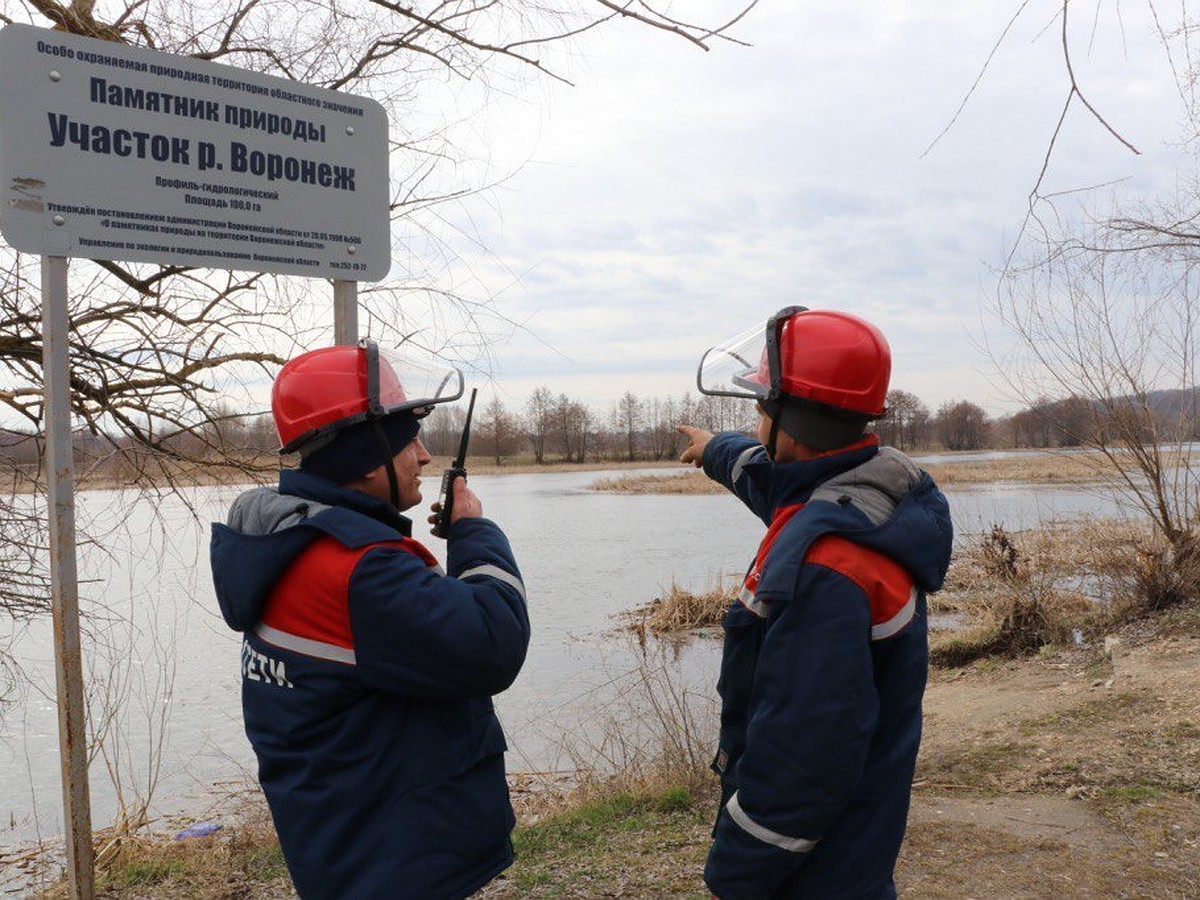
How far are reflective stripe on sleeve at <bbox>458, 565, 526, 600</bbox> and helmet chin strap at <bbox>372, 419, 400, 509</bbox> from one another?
0.22 m

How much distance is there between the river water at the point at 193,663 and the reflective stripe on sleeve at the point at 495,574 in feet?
10.0

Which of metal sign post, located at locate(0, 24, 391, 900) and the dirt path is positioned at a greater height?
metal sign post, located at locate(0, 24, 391, 900)

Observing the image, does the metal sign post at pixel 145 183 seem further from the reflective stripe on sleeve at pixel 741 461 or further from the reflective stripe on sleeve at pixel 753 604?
the reflective stripe on sleeve at pixel 753 604

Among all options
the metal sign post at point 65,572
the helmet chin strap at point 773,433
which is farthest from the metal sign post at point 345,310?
the helmet chin strap at point 773,433

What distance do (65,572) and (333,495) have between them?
113 centimetres

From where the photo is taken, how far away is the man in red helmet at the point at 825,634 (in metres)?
1.77

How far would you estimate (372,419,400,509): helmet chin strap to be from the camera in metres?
1.99

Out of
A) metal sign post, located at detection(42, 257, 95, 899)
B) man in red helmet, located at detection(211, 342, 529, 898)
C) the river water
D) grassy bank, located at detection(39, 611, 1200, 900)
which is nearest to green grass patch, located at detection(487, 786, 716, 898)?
grassy bank, located at detection(39, 611, 1200, 900)

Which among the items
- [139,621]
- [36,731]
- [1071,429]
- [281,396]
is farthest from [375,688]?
[139,621]

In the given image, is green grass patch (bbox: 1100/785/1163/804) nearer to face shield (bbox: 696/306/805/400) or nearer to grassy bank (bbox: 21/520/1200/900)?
grassy bank (bbox: 21/520/1200/900)

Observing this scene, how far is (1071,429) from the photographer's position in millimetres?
9305

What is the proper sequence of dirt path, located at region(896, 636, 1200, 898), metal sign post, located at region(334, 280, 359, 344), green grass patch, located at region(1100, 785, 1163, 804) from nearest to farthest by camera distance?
metal sign post, located at region(334, 280, 359, 344), dirt path, located at region(896, 636, 1200, 898), green grass patch, located at region(1100, 785, 1163, 804)

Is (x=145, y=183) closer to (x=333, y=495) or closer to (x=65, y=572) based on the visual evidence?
(x=65, y=572)

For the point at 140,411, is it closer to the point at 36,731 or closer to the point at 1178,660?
the point at 36,731
